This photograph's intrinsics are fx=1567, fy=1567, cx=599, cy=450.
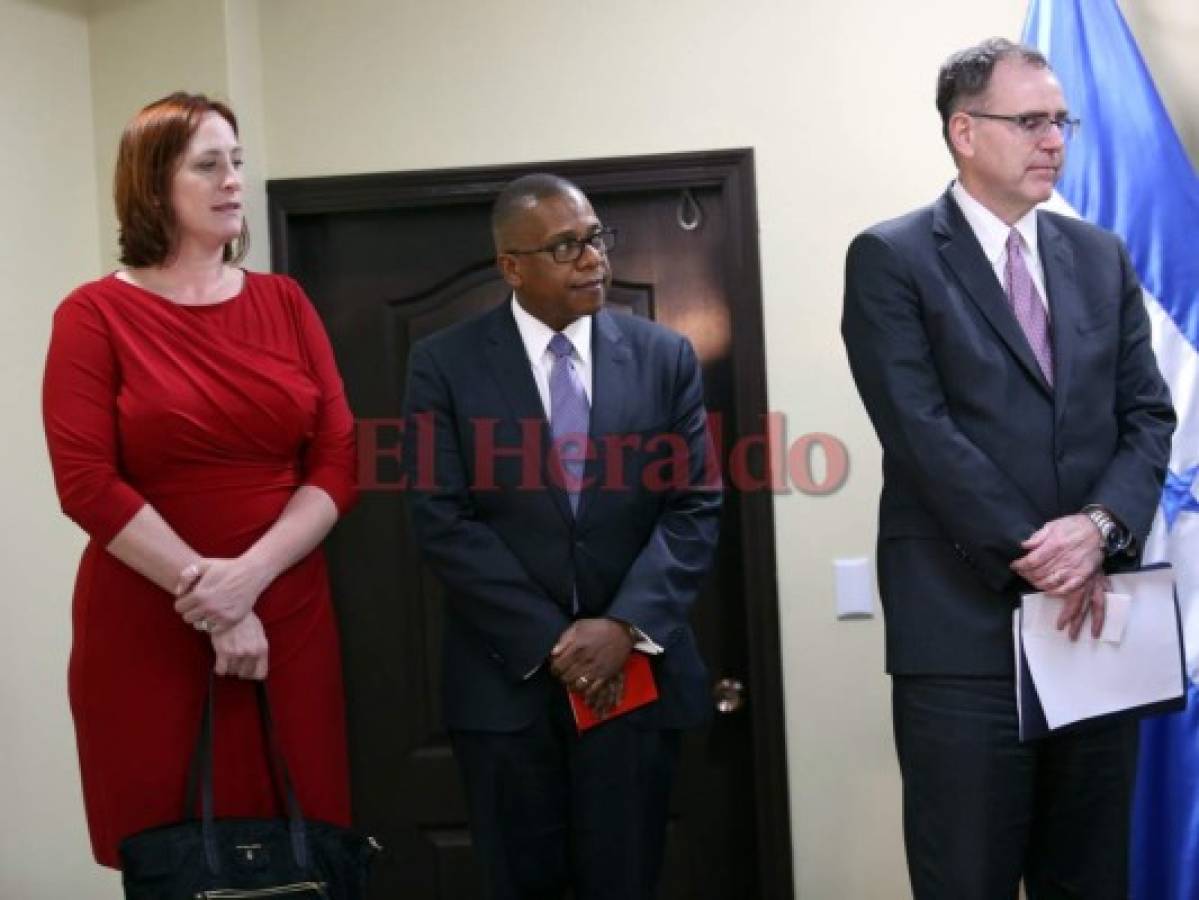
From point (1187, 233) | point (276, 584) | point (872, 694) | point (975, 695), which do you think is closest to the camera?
point (975, 695)

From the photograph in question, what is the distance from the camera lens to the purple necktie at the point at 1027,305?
7.72ft

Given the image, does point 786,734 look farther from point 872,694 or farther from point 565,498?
point 565,498

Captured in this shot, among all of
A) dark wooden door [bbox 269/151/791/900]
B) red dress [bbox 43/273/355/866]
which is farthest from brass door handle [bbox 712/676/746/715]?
red dress [bbox 43/273/355/866]

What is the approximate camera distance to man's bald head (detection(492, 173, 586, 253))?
2621 millimetres

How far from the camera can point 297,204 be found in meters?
3.50

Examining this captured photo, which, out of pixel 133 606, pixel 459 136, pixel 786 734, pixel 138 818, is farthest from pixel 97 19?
pixel 786 734

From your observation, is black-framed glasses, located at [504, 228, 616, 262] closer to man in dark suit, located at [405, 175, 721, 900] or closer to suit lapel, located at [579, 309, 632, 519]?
man in dark suit, located at [405, 175, 721, 900]

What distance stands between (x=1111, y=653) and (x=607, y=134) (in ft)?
5.44

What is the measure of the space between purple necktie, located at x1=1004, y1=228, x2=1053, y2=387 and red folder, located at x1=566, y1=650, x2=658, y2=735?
767 mm

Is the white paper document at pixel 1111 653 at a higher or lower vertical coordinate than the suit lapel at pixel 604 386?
lower

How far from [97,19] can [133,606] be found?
65.2 inches

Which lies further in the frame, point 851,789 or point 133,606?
point 851,789

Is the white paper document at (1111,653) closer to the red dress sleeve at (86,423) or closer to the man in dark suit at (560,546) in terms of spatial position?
the man in dark suit at (560,546)

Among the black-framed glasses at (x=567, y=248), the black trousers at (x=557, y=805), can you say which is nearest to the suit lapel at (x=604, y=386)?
the black-framed glasses at (x=567, y=248)
